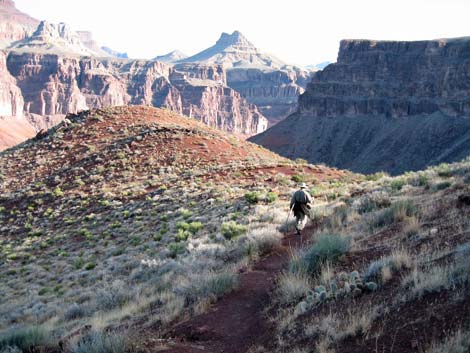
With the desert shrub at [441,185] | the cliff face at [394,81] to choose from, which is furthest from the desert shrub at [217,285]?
the cliff face at [394,81]

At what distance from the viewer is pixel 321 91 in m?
110

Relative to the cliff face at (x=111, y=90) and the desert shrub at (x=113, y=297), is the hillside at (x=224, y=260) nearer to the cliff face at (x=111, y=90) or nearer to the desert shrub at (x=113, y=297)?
the desert shrub at (x=113, y=297)

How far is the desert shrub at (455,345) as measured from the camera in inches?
186

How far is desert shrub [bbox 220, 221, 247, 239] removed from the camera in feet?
45.3

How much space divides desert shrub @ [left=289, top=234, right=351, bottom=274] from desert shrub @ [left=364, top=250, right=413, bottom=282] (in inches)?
51.1

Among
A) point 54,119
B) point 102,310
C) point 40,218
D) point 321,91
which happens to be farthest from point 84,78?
point 102,310

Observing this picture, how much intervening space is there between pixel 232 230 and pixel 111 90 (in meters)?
167

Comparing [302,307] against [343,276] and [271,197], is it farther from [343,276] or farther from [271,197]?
[271,197]

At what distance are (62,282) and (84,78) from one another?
552 feet

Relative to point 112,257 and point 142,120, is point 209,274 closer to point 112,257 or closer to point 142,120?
point 112,257

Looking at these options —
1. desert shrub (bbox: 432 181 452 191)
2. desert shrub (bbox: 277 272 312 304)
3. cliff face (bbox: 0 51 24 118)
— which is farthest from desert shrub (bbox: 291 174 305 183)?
cliff face (bbox: 0 51 24 118)

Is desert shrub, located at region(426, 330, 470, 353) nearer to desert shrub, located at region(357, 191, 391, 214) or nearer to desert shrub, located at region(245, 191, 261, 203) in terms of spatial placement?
desert shrub, located at region(357, 191, 391, 214)

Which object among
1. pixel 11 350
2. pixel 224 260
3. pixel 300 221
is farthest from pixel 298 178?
pixel 11 350

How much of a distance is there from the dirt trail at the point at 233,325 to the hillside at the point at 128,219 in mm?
363
